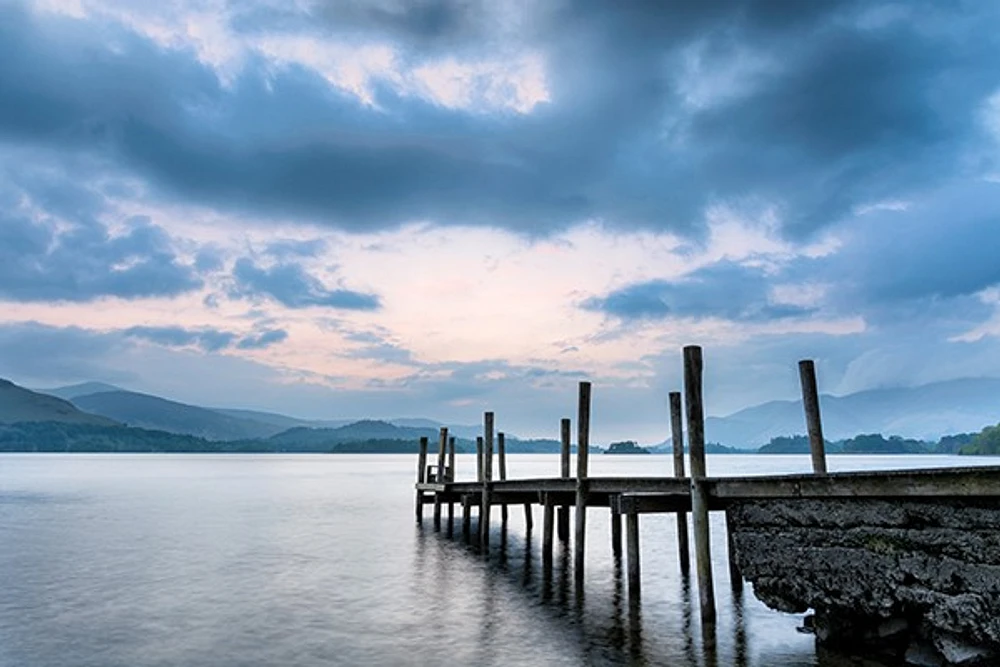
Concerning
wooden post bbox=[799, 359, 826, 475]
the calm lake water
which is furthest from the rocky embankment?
wooden post bbox=[799, 359, 826, 475]

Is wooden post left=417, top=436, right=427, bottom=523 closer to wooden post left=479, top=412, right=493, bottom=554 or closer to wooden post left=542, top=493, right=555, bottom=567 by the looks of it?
wooden post left=479, top=412, right=493, bottom=554

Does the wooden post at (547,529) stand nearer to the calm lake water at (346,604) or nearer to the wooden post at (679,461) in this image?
the calm lake water at (346,604)

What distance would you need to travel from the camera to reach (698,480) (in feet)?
43.6

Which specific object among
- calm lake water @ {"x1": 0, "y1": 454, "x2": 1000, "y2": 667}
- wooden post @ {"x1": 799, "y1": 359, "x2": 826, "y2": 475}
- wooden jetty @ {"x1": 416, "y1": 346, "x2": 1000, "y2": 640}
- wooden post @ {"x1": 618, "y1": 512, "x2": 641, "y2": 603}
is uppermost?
wooden post @ {"x1": 799, "y1": 359, "x2": 826, "y2": 475}

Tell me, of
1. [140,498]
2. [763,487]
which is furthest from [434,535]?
[140,498]

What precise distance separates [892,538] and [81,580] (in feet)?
66.9

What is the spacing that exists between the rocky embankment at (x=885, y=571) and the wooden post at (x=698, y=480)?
3.33 feet

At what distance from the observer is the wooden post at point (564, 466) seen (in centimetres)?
2231

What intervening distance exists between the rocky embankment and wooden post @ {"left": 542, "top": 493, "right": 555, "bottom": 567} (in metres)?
9.58

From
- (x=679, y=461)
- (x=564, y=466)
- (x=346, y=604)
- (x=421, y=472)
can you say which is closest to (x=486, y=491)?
(x=564, y=466)

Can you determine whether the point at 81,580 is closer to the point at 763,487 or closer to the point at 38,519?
the point at 763,487

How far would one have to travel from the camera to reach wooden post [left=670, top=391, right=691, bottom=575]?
1994 cm

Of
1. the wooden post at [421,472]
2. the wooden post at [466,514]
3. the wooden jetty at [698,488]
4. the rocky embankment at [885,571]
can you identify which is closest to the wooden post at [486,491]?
the wooden jetty at [698,488]

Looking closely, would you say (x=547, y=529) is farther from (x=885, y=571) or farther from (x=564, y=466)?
(x=885, y=571)
